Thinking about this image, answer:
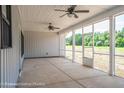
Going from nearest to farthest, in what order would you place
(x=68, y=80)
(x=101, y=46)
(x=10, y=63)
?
(x=10, y=63) < (x=68, y=80) < (x=101, y=46)

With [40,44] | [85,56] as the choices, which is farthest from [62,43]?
[85,56]

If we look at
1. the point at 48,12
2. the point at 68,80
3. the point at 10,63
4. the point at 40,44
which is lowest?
the point at 68,80

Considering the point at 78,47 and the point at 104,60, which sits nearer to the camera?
the point at 104,60

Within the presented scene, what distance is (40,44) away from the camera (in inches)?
474

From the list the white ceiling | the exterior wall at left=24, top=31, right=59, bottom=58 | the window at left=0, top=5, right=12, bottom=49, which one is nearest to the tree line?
the white ceiling

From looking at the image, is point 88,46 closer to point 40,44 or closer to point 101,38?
point 101,38

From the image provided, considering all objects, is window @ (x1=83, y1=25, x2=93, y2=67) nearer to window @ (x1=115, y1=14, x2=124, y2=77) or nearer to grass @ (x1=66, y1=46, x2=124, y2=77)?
grass @ (x1=66, y1=46, x2=124, y2=77)

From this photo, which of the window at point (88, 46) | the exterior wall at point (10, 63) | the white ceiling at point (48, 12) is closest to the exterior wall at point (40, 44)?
the white ceiling at point (48, 12)

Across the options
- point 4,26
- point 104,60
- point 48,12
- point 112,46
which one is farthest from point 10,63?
point 104,60

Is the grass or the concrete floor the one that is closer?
the concrete floor

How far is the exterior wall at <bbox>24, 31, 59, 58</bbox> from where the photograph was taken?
456 inches

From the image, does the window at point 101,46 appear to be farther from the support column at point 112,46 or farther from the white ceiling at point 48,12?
the white ceiling at point 48,12
